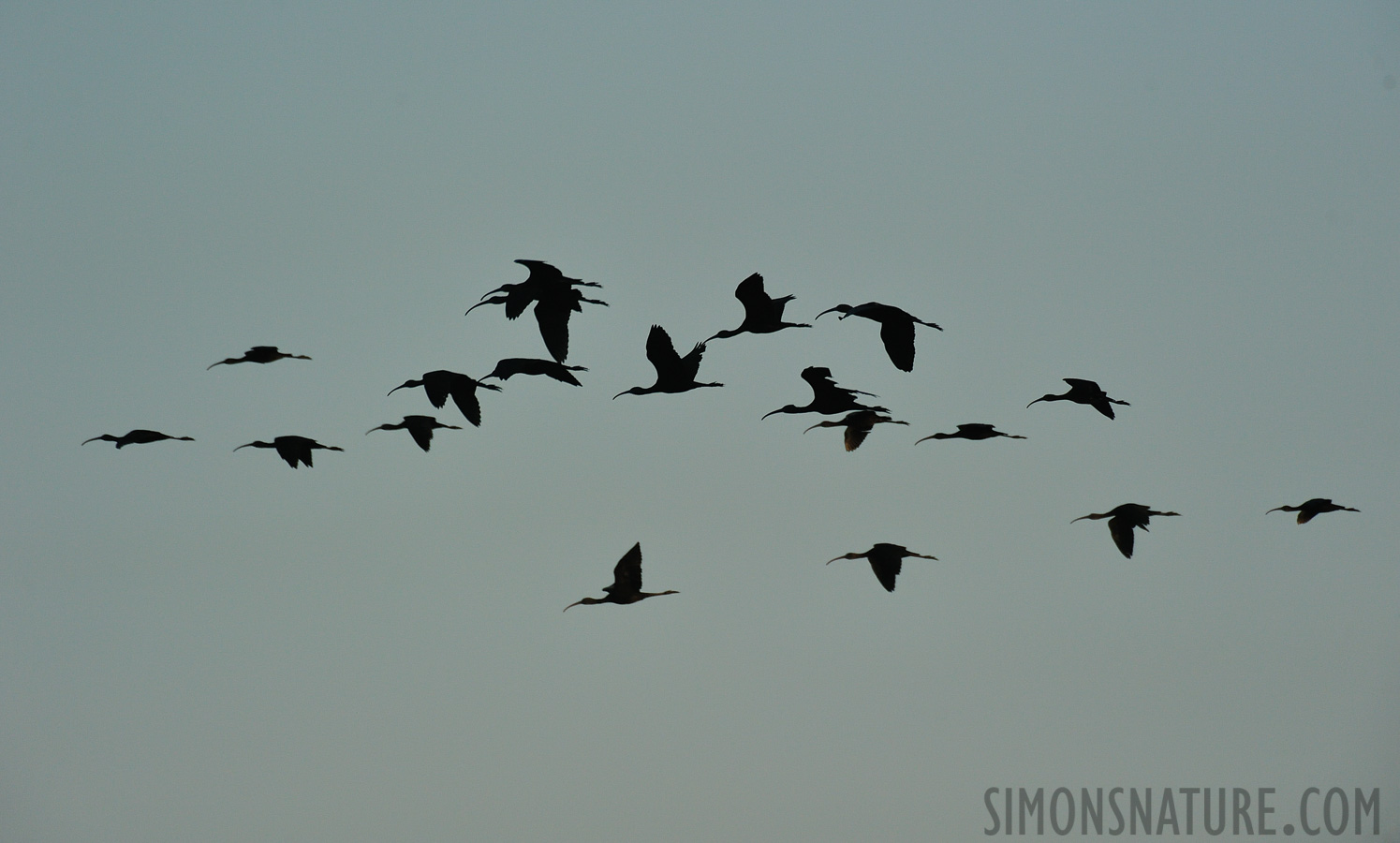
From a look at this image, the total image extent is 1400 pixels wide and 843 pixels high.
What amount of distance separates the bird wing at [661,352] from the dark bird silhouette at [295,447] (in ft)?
24.2

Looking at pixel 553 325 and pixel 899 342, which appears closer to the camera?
pixel 899 342

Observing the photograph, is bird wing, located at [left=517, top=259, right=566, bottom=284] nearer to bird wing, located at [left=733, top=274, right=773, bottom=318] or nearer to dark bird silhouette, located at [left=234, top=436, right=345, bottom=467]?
bird wing, located at [left=733, top=274, right=773, bottom=318]

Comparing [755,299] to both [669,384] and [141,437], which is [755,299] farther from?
[141,437]

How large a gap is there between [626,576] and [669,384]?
3552 mm

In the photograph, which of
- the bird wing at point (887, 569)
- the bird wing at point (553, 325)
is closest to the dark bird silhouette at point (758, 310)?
the bird wing at point (553, 325)

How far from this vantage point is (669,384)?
27469 mm

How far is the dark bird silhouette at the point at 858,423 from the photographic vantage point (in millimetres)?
30062

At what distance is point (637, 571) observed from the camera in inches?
1110

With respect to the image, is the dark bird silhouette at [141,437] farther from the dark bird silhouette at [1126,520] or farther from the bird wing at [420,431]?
the dark bird silhouette at [1126,520]

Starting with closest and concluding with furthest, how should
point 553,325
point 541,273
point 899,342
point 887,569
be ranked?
point 541,273, point 899,342, point 553,325, point 887,569

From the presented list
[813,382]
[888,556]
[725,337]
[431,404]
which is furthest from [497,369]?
[888,556]

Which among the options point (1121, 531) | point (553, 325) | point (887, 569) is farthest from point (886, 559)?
point (553, 325)

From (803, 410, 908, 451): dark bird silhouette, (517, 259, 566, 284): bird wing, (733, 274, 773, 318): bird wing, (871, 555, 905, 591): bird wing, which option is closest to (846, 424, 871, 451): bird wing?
(803, 410, 908, 451): dark bird silhouette

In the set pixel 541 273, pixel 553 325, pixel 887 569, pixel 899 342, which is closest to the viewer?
pixel 541 273
